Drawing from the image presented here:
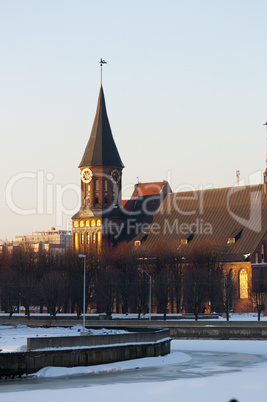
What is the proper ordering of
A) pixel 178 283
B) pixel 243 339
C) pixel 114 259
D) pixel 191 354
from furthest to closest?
1. pixel 114 259
2. pixel 178 283
3. pixel 243 339
4. pixel 191 354

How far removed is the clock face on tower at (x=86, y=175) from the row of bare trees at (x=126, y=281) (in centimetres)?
1474

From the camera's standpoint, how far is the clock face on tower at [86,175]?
140125mm

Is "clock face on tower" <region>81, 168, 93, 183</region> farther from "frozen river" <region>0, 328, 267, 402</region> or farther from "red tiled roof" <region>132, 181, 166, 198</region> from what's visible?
"frozen river" <region>0, 328, 267, 402</region>

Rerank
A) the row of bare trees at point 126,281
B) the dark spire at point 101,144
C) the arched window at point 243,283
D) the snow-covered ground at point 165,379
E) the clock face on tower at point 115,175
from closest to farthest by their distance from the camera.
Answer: the snow-covered ground at point 165,379
the row of bare trees at point 126,281
the arched window at point 243,283
the dark spire at point 101,144
the clock face on tower at point 115,175

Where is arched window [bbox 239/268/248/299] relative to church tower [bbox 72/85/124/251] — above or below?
below

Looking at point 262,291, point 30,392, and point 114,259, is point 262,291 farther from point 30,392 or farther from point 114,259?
point 30,392

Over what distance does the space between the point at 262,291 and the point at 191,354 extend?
180 ft

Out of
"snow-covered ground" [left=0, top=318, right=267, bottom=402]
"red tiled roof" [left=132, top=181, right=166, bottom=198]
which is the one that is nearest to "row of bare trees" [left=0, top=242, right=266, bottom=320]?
"red tiled roof" [left=132, top=181, right=166, bottom=198]

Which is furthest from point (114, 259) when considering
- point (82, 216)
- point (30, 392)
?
point (30, 392)

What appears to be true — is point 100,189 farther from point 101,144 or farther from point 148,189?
point 148,189

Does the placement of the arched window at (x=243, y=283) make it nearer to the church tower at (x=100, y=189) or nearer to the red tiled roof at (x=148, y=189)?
the church tower at (x=100, y=189)

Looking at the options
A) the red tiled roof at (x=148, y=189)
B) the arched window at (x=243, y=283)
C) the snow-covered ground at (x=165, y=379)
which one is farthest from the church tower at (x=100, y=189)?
the snow-covered ground at (x=165, y=379)

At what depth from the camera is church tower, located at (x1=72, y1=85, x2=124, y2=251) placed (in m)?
138

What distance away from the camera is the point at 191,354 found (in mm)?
64750
